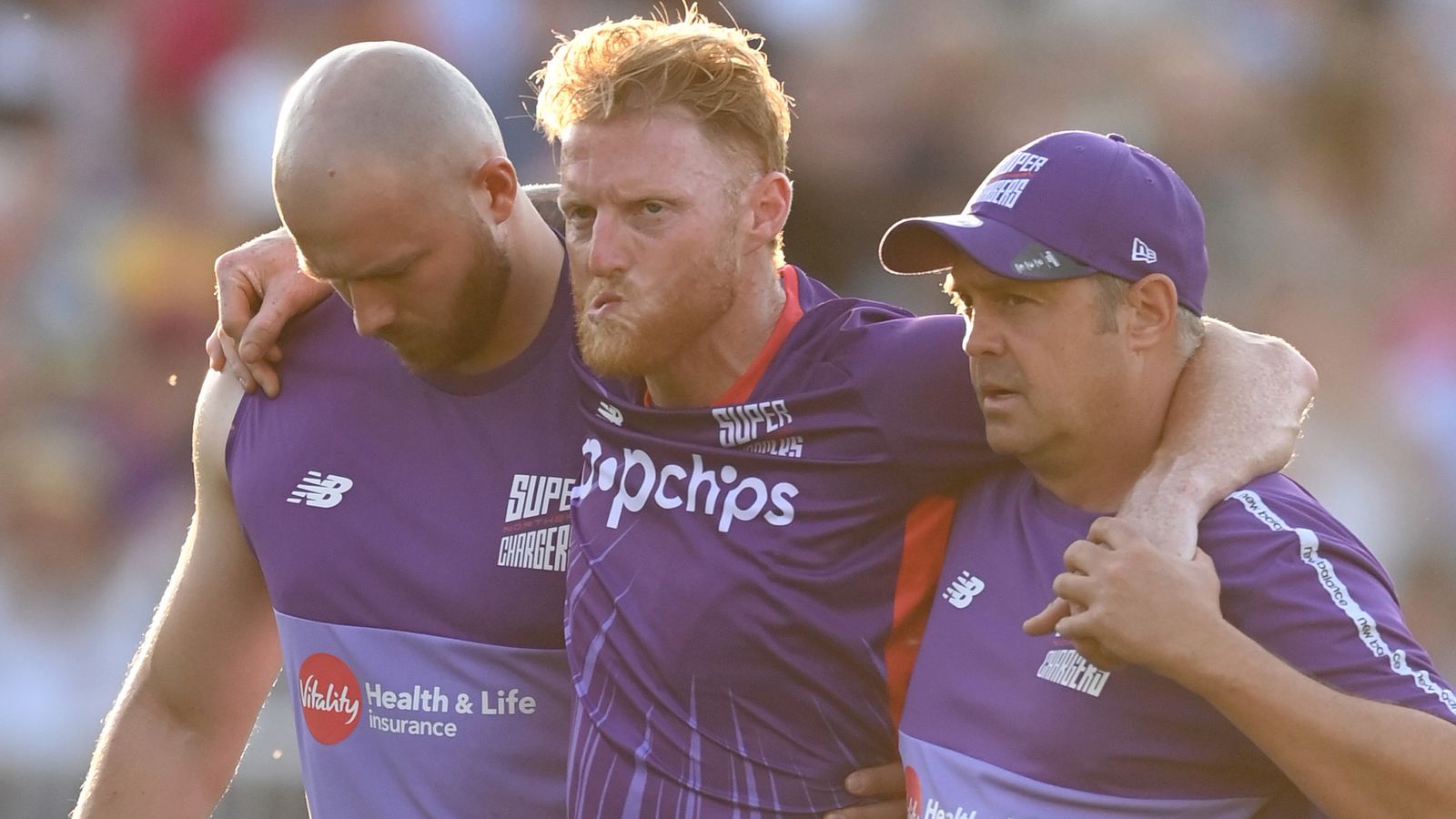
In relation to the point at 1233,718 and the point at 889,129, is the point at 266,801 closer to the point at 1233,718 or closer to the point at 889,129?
the point at 889,129

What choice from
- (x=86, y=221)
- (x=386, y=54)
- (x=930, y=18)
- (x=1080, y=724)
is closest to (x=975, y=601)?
(x=1080, y=724)

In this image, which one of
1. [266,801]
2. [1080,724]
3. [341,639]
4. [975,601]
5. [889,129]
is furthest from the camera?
[889,129]

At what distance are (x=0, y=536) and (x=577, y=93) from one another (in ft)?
16.8

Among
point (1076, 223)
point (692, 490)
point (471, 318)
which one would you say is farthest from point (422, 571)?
point (1076, 223)

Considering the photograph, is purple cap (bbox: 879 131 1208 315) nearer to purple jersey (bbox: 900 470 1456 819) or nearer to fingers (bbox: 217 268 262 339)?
purple jersey (bbox: 900 470 1456 819)

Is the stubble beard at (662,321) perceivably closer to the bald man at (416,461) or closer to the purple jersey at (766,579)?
the purple jersey at (766,579)

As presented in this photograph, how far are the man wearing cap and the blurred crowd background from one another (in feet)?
13.1

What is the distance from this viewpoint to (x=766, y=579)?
345cm

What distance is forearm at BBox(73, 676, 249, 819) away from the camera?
4.33 m

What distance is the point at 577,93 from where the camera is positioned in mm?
3615

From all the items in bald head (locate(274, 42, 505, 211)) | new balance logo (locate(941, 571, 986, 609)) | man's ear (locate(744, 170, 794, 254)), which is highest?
bald head (locate(274, 42, 505, 211))

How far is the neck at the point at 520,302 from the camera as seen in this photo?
3.89 metres

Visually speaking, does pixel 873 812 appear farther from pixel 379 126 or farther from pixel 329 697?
pixel 379 126

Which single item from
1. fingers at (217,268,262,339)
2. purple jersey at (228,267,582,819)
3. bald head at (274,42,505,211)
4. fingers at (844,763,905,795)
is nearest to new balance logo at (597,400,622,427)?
purple jersey at (228,267,582,819)
